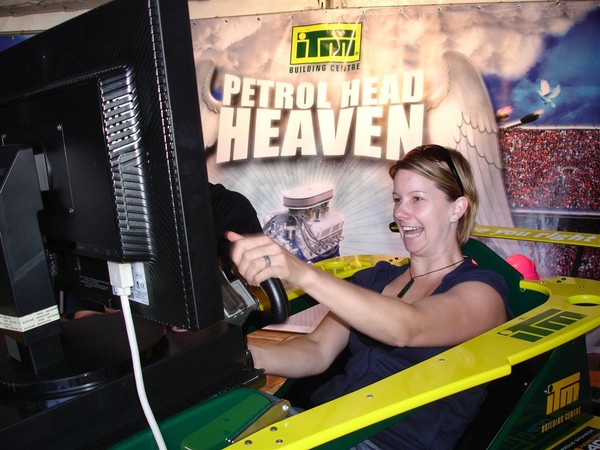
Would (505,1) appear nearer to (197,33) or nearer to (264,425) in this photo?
(197,33)

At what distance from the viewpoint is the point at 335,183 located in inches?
128

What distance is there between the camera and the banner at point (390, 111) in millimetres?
2791

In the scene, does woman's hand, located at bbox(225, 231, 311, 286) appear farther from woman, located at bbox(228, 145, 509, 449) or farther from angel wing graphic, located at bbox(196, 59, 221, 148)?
angel wing graphic, located at bbox(196, 59, 221, 148)

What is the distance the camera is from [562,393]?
1389mm

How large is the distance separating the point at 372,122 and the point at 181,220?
2579 mm

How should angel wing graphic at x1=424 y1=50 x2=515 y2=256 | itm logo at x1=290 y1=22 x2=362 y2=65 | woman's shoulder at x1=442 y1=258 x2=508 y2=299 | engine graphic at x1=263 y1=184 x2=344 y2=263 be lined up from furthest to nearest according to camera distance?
1. engine graphic at x1=263 y1=184 x2=344 y2=263
2. itm logo at x1=290 y1=22 x2=362 y2=65
3. angel wing graphic at x1=424 y1=50 x2=515 y2=256
4. woman's shoulder at x1=442 y1=258 x2=508 y2=299

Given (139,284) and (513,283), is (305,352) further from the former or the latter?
(139,284)

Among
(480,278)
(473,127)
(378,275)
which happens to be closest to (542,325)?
(480,278)

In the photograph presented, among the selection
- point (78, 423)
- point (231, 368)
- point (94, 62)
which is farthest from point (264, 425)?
point (94, 62)

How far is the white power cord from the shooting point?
0.73m

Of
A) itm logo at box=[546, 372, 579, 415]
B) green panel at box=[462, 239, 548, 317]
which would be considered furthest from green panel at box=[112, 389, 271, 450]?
green panel at box=[462, 239, 548, 317]

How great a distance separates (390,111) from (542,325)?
2.05m

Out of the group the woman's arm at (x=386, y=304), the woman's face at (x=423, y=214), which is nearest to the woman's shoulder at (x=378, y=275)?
the woman's face at (x=423, y=214)

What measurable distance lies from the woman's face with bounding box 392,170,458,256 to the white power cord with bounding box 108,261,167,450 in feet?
3.16
